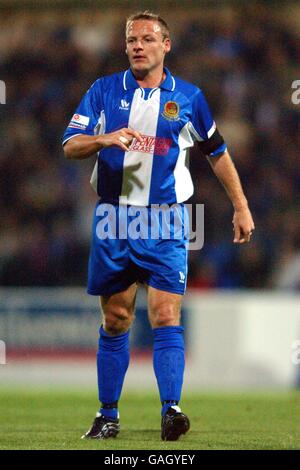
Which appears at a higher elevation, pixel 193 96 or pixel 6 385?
pixel 193 96

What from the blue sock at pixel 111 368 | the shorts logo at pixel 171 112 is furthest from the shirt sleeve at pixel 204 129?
the blue sock at pixel 111 368

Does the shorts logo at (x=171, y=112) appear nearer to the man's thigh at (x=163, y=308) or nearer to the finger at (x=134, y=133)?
the finger at (x=134, y=133)

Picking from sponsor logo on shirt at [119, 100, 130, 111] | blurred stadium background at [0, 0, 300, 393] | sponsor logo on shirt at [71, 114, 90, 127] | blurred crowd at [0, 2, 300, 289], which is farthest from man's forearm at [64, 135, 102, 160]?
blurred crowd at [0, 2, 300, 289]

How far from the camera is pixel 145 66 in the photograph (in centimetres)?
608

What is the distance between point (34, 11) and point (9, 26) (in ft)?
1.34

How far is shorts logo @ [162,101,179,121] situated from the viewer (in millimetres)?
6082

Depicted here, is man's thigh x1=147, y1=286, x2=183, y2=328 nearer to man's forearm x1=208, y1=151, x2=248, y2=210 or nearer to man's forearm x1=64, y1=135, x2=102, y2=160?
man's forearm x1=208, y1=151, x2=248, y2=210

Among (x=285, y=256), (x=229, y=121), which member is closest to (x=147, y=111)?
(x=285, y=256)

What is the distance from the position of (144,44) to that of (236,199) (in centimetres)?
97

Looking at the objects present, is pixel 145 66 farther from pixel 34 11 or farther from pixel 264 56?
pixel 34 11

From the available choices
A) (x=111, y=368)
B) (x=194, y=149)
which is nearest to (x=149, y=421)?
(x=111, y=368)

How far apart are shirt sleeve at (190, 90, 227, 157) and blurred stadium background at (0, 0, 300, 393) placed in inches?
190

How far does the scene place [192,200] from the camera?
13117mm

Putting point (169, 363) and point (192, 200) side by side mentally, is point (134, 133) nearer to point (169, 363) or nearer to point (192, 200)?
point (169, 363)
